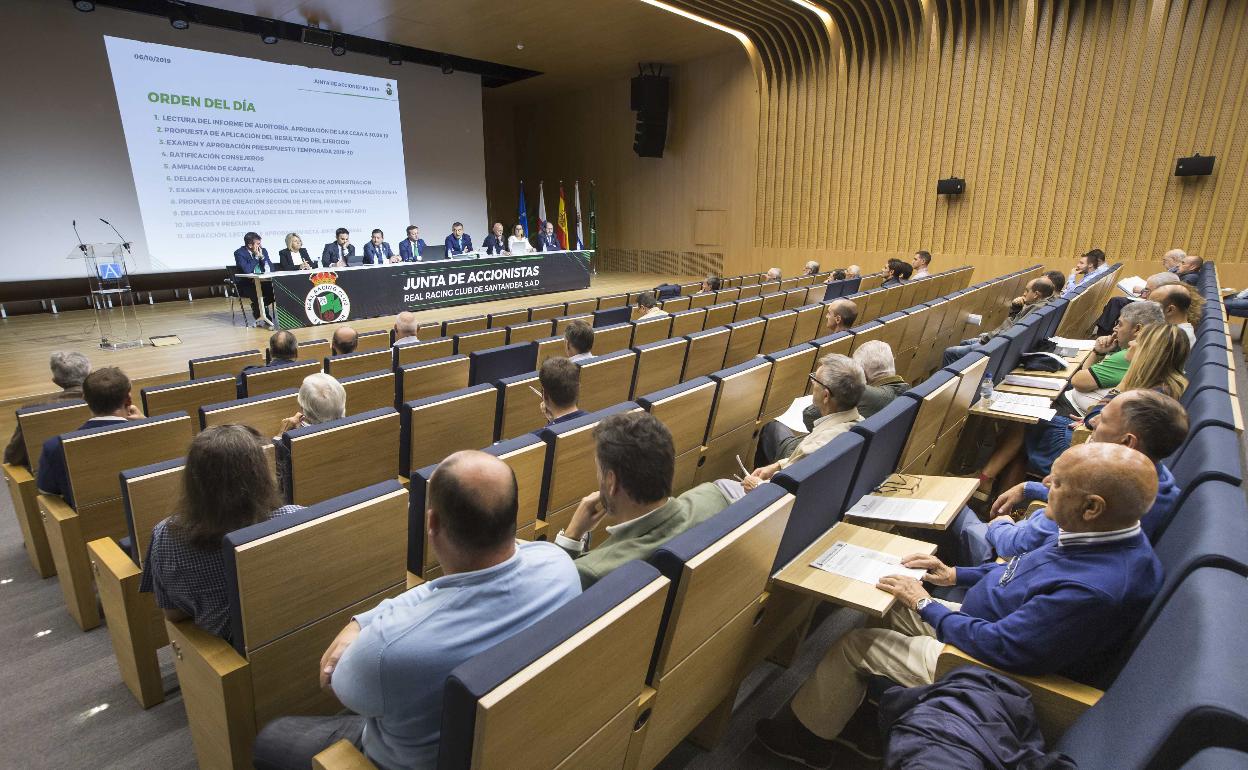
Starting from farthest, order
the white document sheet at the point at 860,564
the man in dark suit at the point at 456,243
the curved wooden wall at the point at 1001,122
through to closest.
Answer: the man in dark suit at the point at 456,243, the curved wooden wall at the point at 1001,122, the white document sheet at the point at 860,564

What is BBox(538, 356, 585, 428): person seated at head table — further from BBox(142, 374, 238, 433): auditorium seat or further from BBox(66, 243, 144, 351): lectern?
BBox(66, 243, 144, 351): lectern

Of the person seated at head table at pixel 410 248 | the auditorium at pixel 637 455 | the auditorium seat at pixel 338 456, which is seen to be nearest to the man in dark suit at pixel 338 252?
the auditorium at pixel 637 455

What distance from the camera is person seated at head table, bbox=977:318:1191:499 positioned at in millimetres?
2715

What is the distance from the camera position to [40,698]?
213 cm

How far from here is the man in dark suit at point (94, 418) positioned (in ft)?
8.25

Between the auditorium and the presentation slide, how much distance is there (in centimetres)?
6

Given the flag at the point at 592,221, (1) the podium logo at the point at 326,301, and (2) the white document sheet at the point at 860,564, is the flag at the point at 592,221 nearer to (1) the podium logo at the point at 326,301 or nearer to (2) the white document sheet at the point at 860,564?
(1) the podium logo at the point at 326,301

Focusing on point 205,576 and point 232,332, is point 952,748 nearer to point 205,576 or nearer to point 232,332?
point 205,576

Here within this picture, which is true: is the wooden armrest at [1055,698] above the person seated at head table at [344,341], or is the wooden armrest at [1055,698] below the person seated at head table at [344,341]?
below

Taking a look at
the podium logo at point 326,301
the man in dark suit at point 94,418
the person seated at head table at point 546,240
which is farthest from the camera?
the person seated at head table at point 546,240

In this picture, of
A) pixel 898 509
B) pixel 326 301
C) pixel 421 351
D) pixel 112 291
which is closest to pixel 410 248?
pixel 326 301

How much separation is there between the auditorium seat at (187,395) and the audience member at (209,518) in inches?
78.7

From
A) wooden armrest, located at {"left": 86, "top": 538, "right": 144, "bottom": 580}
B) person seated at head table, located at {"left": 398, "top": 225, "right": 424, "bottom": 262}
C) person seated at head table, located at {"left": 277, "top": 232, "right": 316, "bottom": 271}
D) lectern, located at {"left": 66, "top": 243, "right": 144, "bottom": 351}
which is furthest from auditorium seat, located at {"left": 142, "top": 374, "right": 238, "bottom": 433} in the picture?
person seated at head table, located at {"left": 398, "top": 225, "right": 424, "bottom": 262}

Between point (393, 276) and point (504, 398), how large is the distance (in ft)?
19.8
